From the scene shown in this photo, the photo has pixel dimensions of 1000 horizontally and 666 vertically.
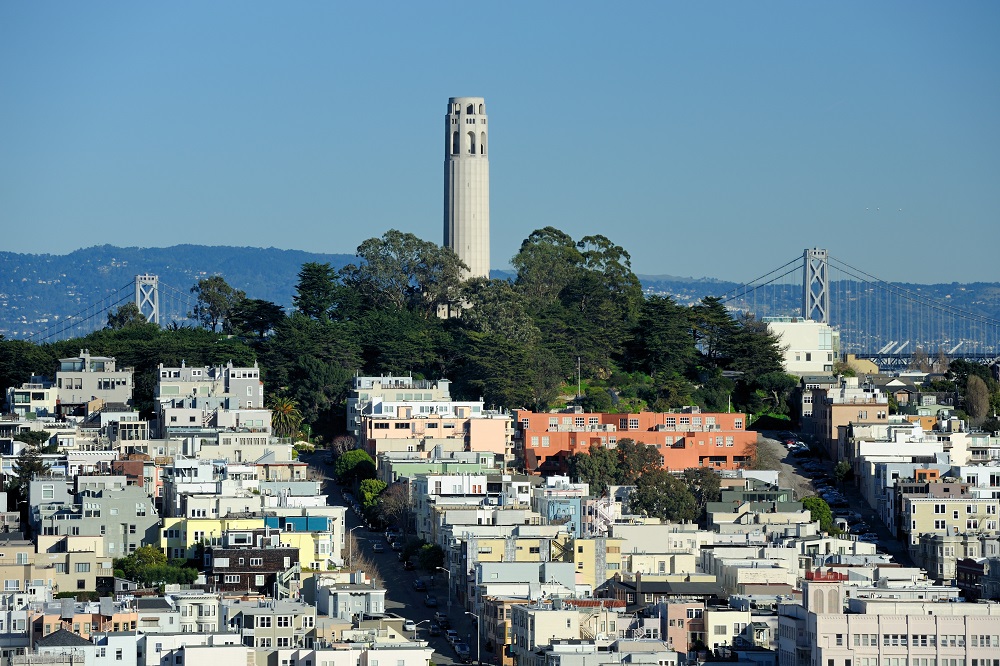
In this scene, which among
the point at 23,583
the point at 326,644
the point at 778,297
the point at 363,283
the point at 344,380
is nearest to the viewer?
the point at 326,644

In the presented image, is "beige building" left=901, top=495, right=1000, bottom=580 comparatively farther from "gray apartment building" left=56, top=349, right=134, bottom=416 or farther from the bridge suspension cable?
the bridge suspension cable

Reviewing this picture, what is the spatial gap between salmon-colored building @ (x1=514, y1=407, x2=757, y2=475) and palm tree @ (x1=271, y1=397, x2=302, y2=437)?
534 cm

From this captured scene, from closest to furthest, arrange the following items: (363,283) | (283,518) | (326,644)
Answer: (326,644) < (283,518) < (363,283)

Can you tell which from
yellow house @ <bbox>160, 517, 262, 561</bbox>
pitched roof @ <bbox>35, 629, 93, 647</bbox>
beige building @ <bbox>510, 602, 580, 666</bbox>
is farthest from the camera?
yellow house @ <bbox>160, 517, 262, 561</bbox>

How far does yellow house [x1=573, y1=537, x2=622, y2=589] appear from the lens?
163 feet

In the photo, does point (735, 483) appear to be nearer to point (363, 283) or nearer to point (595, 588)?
point (595, 588)

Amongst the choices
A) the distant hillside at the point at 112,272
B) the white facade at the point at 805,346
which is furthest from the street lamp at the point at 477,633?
the distant hillside at the point at 112,272

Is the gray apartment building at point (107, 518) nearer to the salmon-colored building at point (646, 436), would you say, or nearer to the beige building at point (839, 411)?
the salmon-colored building at point (646, 436)

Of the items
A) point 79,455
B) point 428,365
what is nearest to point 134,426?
point 79,455

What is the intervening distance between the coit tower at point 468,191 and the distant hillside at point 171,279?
95764 millimetres

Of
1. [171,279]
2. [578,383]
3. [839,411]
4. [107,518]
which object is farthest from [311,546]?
[171,279]

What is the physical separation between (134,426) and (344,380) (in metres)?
5.98

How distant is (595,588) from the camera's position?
49375mm

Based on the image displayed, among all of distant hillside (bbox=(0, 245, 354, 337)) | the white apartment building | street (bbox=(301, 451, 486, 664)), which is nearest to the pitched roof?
street (bbox=(301, 451, 486, 664))
